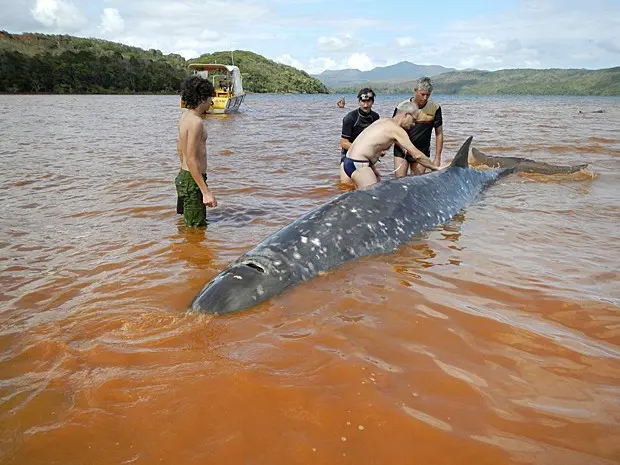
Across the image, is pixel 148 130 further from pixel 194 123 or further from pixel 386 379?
pixel 386 379

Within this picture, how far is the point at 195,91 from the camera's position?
609 cm

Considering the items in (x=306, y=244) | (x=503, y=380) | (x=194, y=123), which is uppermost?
(x=194, y=123)

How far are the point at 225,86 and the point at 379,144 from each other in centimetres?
3104

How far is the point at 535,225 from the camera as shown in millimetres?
6688

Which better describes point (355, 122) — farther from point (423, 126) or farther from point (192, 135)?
point (192, 135)

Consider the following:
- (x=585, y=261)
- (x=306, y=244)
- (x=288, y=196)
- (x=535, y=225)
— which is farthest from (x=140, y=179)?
(x=585, y=261)

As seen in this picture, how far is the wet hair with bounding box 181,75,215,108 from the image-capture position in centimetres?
609

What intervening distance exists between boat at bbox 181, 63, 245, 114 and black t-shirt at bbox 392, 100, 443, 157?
25.0 metres

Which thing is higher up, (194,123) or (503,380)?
(194,123)

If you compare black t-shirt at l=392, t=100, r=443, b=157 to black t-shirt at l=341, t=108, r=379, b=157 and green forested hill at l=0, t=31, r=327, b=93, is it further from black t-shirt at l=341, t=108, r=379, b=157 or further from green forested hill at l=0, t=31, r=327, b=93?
green forested hill at l=0, t=31, r=327, b=93

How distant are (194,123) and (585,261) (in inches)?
204

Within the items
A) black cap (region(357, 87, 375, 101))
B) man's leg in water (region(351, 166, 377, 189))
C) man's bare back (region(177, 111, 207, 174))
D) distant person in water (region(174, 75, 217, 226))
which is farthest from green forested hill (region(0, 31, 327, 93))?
man's leg in water (region(351, 166, 377, 189))

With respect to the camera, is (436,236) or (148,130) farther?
(148,130)

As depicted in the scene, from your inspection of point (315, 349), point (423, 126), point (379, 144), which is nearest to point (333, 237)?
point (315, 349)
